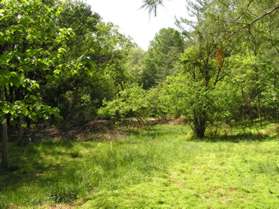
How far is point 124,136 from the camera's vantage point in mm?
24250

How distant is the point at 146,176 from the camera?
41.2 ft

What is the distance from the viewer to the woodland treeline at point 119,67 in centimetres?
698

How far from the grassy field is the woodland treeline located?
1788 millimetres

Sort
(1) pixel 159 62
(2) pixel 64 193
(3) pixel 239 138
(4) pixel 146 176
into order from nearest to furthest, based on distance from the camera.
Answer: (2) pixel 64 193 → (4) pixel 146 176 → (3) pixel 239 138 → (1) pixel 159 62

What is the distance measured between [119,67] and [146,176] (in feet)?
72.5

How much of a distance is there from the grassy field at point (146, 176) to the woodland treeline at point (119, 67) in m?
1.79

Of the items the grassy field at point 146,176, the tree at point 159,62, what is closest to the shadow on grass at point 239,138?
the grassy field at point 146,176

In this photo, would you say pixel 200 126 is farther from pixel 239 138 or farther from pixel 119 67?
pixel 119 67

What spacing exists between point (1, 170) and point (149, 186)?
21.6 feet

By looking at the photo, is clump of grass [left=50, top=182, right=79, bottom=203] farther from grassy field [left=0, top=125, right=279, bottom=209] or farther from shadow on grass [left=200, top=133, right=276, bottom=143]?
shadow on grass [left=200, top=133, right=276, bottom=143]

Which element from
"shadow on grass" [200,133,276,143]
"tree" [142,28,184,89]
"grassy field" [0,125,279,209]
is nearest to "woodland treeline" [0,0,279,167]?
"shadow on grass" [200,133,276,143]

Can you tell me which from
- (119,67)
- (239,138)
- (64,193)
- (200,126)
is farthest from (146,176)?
(119,67)

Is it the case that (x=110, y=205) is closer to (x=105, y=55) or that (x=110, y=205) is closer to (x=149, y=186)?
(x=149, y=186)

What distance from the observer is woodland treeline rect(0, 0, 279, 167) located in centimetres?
698
